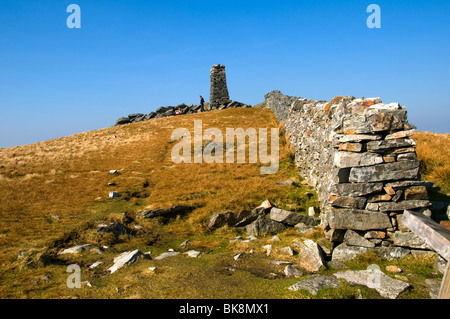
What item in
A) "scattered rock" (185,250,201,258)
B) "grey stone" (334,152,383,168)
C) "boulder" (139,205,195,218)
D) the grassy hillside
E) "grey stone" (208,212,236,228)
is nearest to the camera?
the grassy hillside

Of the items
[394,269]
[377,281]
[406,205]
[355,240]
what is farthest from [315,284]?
[406,205]

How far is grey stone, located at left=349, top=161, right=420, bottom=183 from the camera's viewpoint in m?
7.28

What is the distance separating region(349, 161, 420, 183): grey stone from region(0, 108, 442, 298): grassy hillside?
2.01m

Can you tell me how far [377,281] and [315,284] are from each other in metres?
1.22

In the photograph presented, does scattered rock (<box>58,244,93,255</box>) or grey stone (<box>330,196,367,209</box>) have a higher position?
grey stone (<box>330,196,367,209</box>)

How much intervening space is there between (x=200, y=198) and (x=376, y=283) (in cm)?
911

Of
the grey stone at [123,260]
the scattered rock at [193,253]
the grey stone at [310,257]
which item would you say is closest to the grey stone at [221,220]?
the scattered rock at [193,253]

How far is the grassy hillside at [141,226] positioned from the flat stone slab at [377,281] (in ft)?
0.56

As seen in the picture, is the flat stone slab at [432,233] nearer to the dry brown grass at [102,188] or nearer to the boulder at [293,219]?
the boulder at [293,219]

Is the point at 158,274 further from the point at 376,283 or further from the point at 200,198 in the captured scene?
the point at 200,198

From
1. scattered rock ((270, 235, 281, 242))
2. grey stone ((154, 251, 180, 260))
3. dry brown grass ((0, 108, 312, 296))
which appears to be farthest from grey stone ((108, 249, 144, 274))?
scattered rock ((270, 235, 281, 242))

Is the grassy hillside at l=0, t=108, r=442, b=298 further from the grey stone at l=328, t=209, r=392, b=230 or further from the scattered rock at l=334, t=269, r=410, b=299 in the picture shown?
the grey stone at l=328, t=209, r=392, b=230

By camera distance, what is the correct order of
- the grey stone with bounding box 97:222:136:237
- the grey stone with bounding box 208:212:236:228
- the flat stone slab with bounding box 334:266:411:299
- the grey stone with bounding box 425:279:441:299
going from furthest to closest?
1. the grey stone with bounding box 208:212:236:228
2. the grey stone with bounding box 97:222:136:237
3. the flat stone slab with bounding box 334:266:411:299
4. the grey stone with bounding box 425:279:441:299
